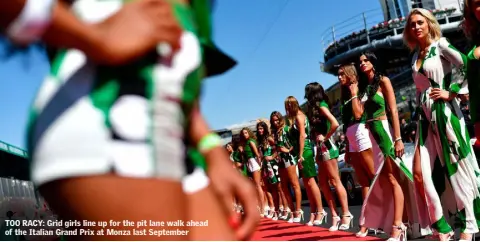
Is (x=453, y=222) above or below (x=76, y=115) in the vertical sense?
below

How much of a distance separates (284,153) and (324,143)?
1.84 m

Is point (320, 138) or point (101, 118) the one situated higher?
point (320, 138)

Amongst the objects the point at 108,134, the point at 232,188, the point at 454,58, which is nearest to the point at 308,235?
the point at 454,58

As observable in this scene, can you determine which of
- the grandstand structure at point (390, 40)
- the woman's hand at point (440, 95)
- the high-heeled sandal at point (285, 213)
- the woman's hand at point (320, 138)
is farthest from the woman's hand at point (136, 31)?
the grandstand structure at point (390, 40)

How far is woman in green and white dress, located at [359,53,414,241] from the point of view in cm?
450

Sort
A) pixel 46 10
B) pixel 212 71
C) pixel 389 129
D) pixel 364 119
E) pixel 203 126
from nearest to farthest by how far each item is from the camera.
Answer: pixel 46 10 < pixel 203 126 < pixel 212 71 < pixel 389 129 < pixel 364 119

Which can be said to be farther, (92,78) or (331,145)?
(331,145)

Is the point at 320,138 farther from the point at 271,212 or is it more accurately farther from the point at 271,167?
the point at 271,212

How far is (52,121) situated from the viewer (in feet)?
2.82

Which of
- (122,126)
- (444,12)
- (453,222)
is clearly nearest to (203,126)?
(122,126)

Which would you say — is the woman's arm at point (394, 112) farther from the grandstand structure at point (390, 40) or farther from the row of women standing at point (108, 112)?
the grandstand structure at point (390, 40)

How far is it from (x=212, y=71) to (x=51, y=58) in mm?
421

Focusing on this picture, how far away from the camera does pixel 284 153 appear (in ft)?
25.2

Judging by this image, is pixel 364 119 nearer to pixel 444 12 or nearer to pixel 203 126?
pixel 203 126
